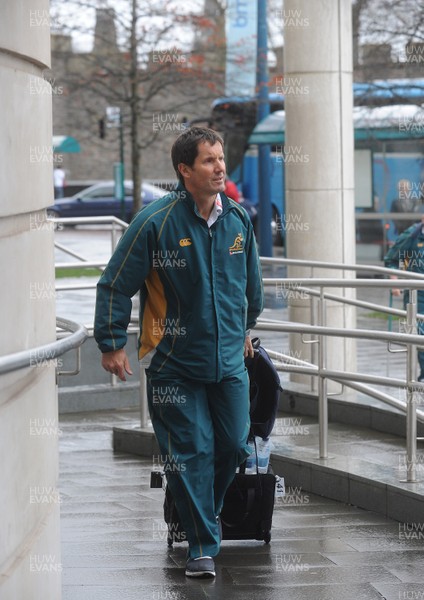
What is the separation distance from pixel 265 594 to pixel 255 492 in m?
0.85

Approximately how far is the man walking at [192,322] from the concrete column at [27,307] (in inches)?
33.8

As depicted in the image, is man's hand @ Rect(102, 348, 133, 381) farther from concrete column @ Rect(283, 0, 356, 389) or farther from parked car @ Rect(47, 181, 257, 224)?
parked car @ Rect(47, 181, 257, 224)

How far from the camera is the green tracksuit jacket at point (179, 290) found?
5.57m

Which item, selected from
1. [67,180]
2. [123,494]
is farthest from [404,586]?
[67,180]

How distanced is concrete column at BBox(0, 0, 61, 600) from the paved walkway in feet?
3.09

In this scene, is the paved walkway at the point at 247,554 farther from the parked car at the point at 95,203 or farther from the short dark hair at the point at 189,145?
the parked car at the point at 95,203

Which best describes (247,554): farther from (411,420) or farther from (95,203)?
(95,203)

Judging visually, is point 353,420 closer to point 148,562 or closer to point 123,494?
point 123,494

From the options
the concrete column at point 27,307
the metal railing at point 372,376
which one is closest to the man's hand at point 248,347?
the metal railing at point 372,376

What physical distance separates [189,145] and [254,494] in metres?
1.65

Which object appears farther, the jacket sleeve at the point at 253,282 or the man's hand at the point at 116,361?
the jacket sleeve at the point at 253,282

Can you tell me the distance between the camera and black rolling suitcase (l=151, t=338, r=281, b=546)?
618cm

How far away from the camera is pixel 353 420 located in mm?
9422

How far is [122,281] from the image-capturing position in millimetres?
5602
